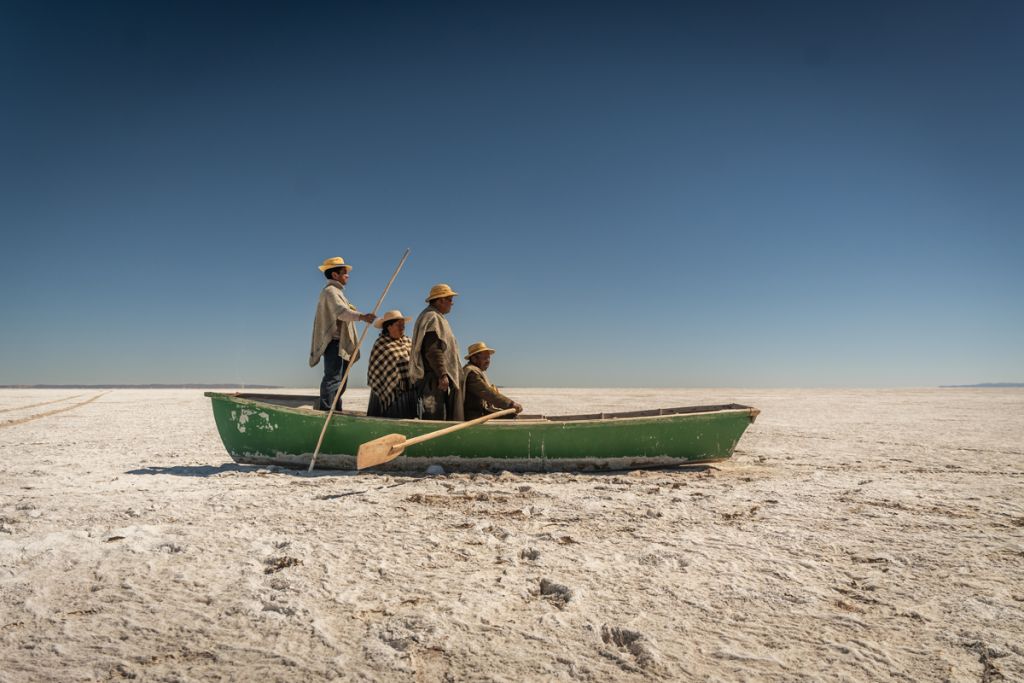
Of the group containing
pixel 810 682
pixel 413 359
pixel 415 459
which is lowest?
pixel 810 682

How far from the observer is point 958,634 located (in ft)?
8.49

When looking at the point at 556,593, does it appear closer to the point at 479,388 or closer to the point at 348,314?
the point at 479,388

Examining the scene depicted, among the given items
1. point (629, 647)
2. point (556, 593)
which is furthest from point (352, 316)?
point (629, 647)

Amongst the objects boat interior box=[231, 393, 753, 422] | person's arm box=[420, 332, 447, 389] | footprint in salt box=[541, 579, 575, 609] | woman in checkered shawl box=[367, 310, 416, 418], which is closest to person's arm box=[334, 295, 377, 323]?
woman in checkered shawl box=[367, 310, 416, 418]

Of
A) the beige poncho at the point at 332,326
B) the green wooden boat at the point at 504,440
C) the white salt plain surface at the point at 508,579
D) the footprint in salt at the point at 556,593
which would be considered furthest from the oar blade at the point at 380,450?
the footprint in salt at the point at 556,593

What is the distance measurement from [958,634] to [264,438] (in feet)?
19.5

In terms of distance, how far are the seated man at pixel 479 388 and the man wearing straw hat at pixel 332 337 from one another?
1312 millimetres

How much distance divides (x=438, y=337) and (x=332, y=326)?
4.14 feet

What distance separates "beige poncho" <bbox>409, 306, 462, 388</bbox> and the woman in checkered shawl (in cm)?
27

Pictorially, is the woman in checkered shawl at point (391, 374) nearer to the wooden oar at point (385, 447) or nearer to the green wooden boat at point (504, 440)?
the green wooden boat at point (504, 440)

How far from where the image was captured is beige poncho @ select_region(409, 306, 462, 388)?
251 inches

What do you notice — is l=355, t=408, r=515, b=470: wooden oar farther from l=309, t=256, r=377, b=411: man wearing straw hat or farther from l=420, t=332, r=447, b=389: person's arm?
l=309, t=256, r=377, b=411: man wearing straw hat

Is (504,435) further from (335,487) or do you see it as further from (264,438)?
(264,438)

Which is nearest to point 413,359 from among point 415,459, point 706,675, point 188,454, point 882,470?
point 415,459
